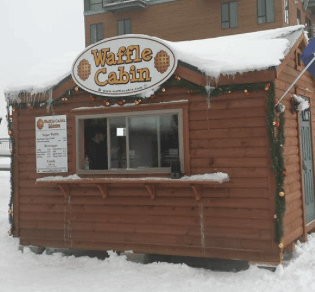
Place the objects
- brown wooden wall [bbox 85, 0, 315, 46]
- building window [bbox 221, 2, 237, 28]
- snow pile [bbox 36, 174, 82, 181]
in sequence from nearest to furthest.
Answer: snow pile [bbox 36, 174, 82, 181] < brown wooden wall [bbox 85, 0, 315, 46] < building window [bbox 221, 2, 237, 28]

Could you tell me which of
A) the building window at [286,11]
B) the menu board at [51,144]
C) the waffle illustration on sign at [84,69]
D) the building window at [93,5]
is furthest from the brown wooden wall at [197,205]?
the building window at [93,5]

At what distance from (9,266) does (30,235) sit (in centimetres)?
Answer: 97

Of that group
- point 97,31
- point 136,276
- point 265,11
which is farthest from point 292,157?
point 97,31

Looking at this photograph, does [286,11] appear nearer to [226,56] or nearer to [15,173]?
[226,56]

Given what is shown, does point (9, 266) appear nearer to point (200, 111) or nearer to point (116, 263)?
point (116, 263)


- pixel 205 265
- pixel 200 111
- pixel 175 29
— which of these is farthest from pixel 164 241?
pixel 175 29

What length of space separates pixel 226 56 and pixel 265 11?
19.0m

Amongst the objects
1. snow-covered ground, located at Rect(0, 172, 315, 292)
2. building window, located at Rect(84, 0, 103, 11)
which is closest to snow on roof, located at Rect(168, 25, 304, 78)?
snow-covered ground, located at Rect(0, 172, 315, 292)

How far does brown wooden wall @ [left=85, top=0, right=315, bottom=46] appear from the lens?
25109 millimetres

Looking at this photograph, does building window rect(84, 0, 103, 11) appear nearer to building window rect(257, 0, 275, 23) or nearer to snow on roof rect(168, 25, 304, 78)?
building window rect(257, 0, 275, 23)

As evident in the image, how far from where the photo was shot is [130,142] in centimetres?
799

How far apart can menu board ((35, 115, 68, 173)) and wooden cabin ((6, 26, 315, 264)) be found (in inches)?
1.9

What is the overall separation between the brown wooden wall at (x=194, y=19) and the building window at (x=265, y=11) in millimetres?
220

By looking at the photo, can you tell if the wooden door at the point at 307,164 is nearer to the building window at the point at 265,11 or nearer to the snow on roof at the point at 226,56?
the snow on roof at the point at 226,56
